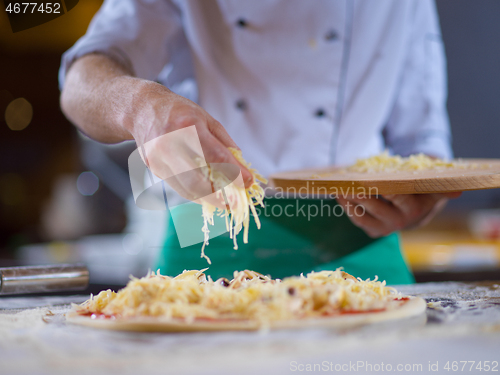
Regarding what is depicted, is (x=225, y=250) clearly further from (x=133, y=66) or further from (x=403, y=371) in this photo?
(x=403, y=371)

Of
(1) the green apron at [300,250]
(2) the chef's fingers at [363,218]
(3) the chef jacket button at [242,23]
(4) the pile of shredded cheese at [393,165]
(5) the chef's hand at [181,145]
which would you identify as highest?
(3) the chef jacket button at [242,23]

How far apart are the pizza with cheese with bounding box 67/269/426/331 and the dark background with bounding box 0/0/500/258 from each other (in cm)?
278

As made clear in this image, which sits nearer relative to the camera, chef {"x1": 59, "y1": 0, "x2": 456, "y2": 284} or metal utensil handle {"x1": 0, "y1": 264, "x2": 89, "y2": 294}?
metal utensil handle {"x1": 0, "y1": 264, "x2": 89, "y2": 294}

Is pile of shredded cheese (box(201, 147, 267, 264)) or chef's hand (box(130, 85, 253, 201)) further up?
chef's hand (box(130, 85, 253, 201))

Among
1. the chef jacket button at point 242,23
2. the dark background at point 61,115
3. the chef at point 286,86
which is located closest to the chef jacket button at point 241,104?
the chef at point 286,86

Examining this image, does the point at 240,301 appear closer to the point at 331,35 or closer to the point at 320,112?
the point at 320,112

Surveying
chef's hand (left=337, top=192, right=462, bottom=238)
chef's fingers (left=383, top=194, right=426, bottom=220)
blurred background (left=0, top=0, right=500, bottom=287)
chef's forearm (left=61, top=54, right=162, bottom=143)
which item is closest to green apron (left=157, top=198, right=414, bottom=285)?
chef's hand (left=337, top=192, right=462, bottom=238)

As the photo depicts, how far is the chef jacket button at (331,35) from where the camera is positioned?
5.00ft

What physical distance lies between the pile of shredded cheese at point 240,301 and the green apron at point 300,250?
1.82ft

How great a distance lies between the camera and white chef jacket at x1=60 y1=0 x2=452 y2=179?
1.49m

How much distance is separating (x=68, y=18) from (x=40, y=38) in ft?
1.59

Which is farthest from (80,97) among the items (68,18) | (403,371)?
(68,18)

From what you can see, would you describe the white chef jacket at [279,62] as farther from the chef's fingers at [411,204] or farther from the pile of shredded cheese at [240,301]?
the pile of shredded cheese at [240,301]

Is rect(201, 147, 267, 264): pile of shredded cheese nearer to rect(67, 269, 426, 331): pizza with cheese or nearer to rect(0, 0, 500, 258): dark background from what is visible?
rect(67, 269, 426, 331): pizza with cheese
